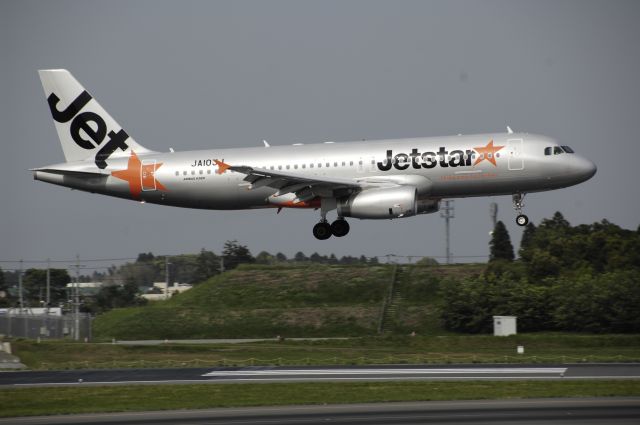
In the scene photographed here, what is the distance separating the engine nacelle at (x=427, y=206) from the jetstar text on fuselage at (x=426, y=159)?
10.2ft

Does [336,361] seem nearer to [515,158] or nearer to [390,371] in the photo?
[390,371]

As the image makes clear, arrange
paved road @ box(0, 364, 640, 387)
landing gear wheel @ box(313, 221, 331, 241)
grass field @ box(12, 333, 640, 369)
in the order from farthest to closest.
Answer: landing gear wheel @ box(313, 221, 331, 241) < grass field @ box(12, 333, 640, 369) < paved road @ box(0, 364, 640, 387)

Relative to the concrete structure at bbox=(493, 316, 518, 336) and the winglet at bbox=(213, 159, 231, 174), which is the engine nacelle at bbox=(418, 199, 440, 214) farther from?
the concrete structure at bbox=(493, 316, 518, 336)

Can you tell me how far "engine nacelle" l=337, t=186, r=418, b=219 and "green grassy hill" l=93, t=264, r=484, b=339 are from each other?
26041 millimetres

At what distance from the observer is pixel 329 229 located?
181ft

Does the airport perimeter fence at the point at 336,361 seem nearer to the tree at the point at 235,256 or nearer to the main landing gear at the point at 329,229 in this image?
the main landing gear at the point at 329,229

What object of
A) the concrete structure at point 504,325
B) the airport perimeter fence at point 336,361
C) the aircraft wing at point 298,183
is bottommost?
the airport perimeter fence at point 336,361

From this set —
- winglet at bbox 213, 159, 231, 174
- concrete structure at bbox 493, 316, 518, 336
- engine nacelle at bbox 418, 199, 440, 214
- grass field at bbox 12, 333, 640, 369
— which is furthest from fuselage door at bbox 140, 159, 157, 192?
concrete structure at bbox 493, 316, 518, 336

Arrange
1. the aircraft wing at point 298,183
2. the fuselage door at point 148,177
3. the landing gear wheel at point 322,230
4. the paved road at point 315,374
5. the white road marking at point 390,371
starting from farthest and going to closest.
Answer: the fuselage door at point 148,177, the landing gear wheel at point 322,230, the aircraft wing at point 298,183, the white road marking at point 390,371, the paved road at point 315,374

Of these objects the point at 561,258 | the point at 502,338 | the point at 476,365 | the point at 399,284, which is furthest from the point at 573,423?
the point at 561,258

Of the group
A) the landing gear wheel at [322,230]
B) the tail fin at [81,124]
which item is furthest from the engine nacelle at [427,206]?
the tail fin at [81,124]

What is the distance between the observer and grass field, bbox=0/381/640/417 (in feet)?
117

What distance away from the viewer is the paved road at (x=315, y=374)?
4328 cm

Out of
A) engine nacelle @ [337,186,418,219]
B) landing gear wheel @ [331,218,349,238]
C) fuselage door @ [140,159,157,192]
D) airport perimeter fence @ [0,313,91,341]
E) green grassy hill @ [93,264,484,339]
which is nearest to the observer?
engine nacelle @ [337,186,418,219]
